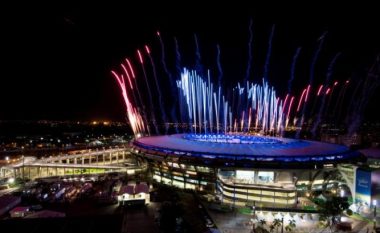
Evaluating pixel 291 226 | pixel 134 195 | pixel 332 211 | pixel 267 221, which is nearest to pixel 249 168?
pixel 267 221

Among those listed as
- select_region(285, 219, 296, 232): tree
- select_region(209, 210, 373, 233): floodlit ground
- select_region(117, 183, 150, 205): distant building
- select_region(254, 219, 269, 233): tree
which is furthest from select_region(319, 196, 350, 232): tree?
select_region(117, 183, 150, 205): distant building

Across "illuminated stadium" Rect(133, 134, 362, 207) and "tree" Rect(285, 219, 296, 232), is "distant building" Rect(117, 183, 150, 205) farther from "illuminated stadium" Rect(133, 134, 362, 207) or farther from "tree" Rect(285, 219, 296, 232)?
"tree" Rect(285, 219, 296, 232)

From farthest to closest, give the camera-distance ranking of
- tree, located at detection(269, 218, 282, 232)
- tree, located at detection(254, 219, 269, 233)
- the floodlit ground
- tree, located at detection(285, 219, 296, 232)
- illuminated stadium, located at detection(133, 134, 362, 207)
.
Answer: illuminated stadium, located at detection(133, 134, 362, 207) → the floodlit ground → tree, located at detection(285, 219, 296, 232) → tree, located at detection(269, 218, 282, 232) → tree, located at detection(254, 219, 269, 233)

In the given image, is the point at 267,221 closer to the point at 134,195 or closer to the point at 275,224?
the point at 275,224

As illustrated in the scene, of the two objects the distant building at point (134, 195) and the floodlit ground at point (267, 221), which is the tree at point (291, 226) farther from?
the distant building at point (134, 195)

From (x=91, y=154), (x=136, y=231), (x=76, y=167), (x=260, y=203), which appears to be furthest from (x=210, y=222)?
(x=91, y=154)

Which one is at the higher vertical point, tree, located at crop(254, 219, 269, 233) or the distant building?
the distant building

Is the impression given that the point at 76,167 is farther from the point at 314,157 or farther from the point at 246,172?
the point at 314,157

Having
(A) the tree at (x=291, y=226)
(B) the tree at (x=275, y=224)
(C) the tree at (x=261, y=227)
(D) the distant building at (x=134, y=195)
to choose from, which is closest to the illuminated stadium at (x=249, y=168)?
(A) the tree at (x=291, y=226)
